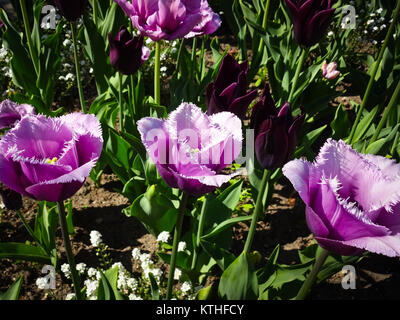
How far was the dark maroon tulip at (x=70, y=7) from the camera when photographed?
1540 millimetres

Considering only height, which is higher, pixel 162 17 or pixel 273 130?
pixel 162 17

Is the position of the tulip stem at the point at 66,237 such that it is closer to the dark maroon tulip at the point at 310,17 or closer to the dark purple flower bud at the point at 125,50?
the dark purple flower bud at the point at 125,50

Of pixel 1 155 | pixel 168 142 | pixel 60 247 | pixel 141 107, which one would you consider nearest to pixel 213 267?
pixel 60 247

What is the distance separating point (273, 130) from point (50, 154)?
530 mm

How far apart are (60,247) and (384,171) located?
1419mm

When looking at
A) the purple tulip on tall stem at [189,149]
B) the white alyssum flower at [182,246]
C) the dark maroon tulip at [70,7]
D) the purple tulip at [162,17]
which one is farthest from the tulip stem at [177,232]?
the dark maroon tulip at [70,7]

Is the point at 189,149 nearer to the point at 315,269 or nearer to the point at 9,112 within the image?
the point at 315,269

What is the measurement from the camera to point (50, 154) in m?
0.94

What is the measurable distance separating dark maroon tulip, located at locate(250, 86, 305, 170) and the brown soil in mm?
926

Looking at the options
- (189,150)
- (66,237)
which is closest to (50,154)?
(66,237)

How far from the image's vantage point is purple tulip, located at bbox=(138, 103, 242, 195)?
867 mm

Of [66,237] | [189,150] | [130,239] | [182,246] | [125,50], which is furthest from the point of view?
[130,239]

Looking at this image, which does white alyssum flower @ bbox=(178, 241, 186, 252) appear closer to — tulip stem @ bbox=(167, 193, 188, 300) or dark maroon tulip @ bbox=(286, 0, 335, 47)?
tulip stem @ bbox=(167, 193, 188, 300)

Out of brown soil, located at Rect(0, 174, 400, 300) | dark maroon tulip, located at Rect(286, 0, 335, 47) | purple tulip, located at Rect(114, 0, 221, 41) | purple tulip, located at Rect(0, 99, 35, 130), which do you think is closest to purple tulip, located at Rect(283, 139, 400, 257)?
dark maroon tulip, located at Rect(286, 0, 335, 47)
